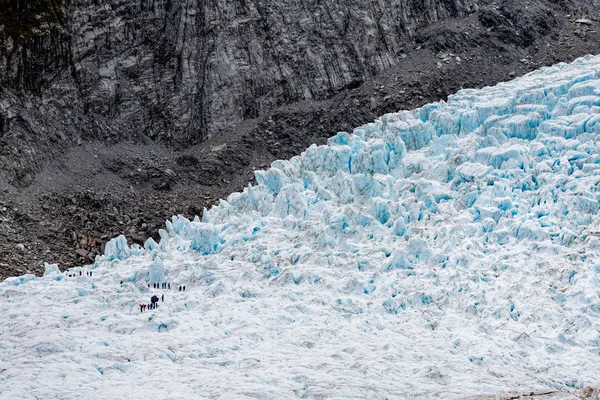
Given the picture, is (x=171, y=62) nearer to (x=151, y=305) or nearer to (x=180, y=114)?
(x=180, y=114)

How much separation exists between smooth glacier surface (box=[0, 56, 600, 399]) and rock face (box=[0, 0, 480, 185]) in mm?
8983

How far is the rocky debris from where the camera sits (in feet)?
99.0

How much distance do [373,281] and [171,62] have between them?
19.4 m

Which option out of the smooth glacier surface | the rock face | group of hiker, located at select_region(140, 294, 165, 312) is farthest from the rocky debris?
group of hiker, located at select_region(140, 294, 165, 312)

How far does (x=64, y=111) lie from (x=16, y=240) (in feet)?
26.9

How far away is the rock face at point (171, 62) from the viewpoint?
3341 centimetres

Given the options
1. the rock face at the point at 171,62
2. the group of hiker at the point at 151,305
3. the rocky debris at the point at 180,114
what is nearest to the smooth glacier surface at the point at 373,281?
the group of hiker at the point at 151,305

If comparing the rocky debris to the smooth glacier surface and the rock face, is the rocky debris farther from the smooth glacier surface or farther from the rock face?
the smooth glacier surface

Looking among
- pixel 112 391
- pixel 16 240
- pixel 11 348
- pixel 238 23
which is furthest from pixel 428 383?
pixel 238 23

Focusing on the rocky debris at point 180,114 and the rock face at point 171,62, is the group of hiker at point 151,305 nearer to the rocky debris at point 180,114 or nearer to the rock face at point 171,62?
the rocky debris at point 180,114

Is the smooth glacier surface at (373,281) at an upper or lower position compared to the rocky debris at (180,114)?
lower

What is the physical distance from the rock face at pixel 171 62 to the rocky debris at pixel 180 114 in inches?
3.1

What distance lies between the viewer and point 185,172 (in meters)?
33.8

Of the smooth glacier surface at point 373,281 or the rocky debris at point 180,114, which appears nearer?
the smooth glacier surface at point 373,281
